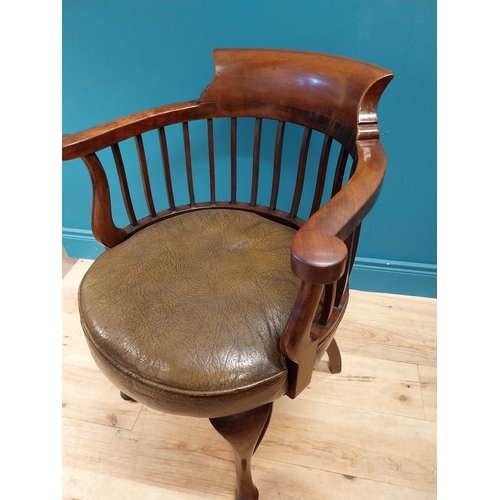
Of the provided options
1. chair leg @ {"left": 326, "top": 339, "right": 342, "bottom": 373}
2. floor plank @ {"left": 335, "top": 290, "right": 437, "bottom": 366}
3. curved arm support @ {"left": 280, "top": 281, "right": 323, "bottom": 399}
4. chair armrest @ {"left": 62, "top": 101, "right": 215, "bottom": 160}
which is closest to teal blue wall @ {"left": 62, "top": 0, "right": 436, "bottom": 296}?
floor plank @ {"left": 335, "top": 290, "right": 437, "bottom": 366}

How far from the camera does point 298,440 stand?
1114 mm

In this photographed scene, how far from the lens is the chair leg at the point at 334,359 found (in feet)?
3.94

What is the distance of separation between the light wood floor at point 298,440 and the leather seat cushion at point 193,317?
419 mm

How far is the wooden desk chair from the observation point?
2.28ft

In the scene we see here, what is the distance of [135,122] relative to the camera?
0.91 metres

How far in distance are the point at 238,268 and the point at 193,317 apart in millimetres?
160

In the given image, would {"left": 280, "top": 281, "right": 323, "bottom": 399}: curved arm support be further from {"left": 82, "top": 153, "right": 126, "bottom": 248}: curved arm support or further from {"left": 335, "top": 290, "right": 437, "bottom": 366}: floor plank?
{"left": 335, "top": 290, "right": 437, "bottom": 366}: floor plank

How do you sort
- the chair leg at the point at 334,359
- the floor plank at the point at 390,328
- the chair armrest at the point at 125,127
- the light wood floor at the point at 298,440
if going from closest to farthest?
1. the chair armrest at the point at 125,127
2. the light wood floor at the point at 298,440
3. the chair leg at the point at 334,359
4. the floor plank at the point at 390,328

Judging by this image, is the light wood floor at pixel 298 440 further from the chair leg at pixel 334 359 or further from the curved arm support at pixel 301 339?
the curved arm support at pixel 301 339

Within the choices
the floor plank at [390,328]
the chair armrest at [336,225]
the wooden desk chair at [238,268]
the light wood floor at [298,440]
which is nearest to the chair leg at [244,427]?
the wooden desk chair at [238,268]

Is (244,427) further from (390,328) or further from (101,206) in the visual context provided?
(390,328)

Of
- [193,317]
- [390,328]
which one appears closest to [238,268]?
[193,317]

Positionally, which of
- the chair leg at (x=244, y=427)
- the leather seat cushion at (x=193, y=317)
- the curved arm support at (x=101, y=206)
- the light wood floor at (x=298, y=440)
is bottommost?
the light wood floor at (x=298, y=440)

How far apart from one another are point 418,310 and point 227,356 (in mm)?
973
